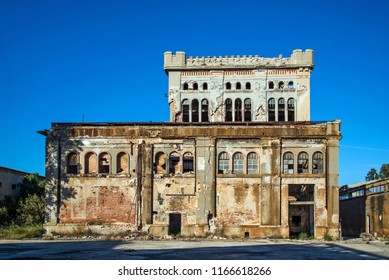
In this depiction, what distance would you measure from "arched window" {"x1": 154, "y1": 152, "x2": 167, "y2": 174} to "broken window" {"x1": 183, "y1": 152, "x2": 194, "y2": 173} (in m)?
1.11

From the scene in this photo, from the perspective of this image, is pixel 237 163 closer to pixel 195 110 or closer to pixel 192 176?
pixel 192 176

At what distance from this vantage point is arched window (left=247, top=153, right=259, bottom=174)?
2820 cm

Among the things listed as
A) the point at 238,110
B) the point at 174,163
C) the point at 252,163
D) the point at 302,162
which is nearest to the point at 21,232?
the point at 174,163

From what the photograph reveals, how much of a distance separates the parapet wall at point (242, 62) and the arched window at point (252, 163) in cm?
972

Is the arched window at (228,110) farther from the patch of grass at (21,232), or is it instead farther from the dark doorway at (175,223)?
the patch of grass at (21,232)

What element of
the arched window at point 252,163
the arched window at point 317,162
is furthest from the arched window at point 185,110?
the arched window at point 317,162

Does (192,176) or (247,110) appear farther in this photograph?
(247,110)

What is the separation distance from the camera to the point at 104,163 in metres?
29.0

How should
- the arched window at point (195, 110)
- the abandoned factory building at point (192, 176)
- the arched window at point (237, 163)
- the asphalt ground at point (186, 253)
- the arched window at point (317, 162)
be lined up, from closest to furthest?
the asphalt ground at point (186, 253), the abandoned factory building at point (192, 176), the arched window at point (317, 162), the arched window at point (237, 163), the arched window at point (195, 110)

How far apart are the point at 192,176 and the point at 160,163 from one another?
200 cm

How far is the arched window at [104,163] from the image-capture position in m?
28.8
